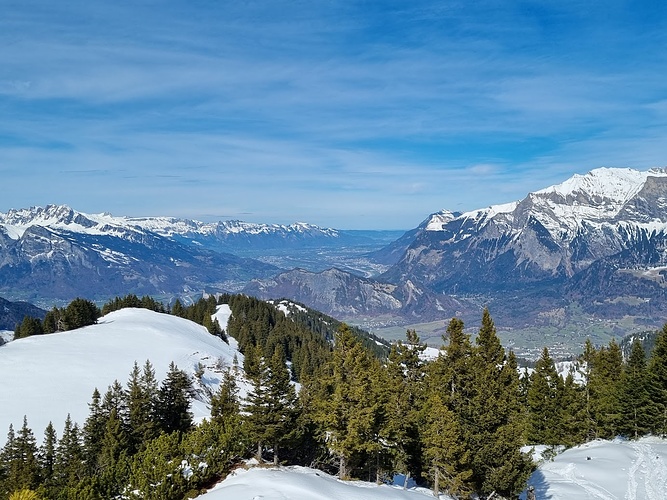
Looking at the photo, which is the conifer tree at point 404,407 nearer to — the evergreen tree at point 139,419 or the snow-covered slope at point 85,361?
the evergreen tree at point 139,419

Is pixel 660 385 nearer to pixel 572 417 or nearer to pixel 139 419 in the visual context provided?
pixel 572 417

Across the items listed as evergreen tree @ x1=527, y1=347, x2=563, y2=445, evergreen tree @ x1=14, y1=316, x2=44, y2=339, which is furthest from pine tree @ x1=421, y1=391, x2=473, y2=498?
evergreen tree @ x1=14, y1=316, x2=44, y2=339

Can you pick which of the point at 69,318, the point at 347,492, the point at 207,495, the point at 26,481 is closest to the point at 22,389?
the point at 26,481

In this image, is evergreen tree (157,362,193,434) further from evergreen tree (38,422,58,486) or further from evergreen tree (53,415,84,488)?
evergreen tree (38,422,58,486)

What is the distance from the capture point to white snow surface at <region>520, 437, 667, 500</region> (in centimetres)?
4175

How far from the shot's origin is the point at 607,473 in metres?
46.3

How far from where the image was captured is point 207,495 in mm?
29234

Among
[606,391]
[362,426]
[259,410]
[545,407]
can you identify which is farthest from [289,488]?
[606,391]

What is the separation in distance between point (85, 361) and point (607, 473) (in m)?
75.3

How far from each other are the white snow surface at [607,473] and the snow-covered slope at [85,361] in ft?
154

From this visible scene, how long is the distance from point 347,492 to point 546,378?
45096mm

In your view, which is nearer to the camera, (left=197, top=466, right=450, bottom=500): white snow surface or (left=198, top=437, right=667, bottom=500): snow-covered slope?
(left=197, top=466, right=450, bottom=500): white snow surface

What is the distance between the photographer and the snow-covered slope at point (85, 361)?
213ft

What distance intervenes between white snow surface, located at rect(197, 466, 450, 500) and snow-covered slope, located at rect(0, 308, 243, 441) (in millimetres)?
39318
